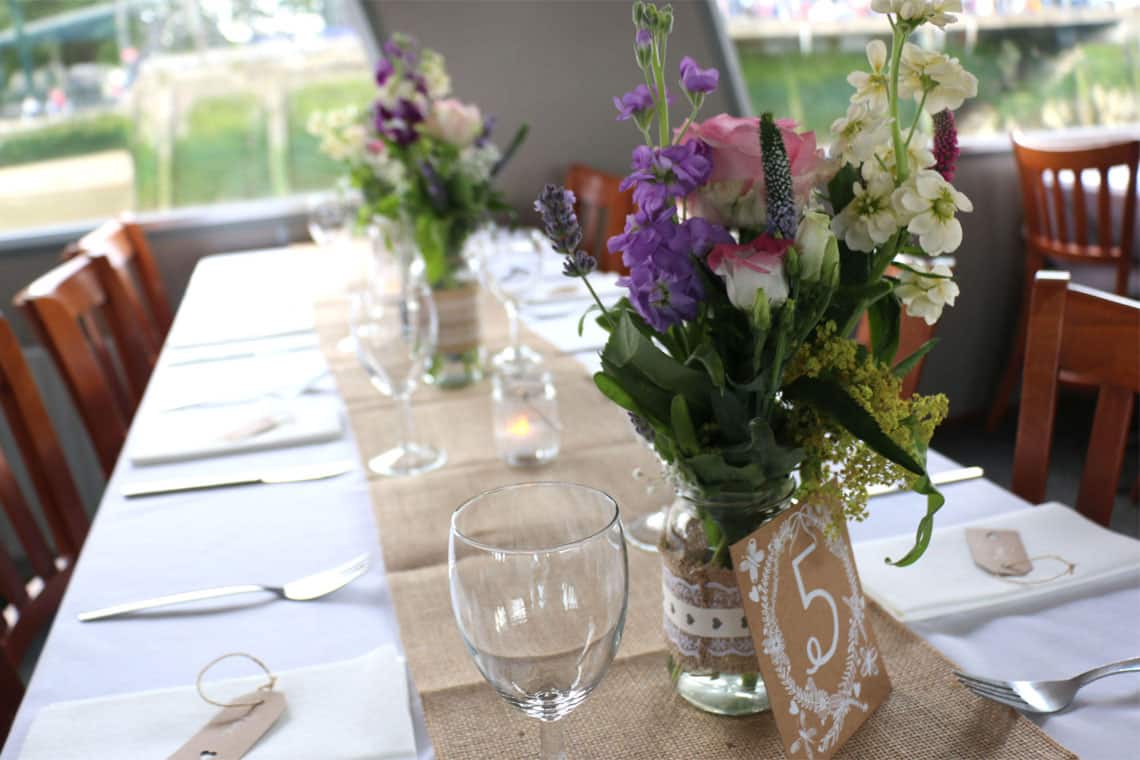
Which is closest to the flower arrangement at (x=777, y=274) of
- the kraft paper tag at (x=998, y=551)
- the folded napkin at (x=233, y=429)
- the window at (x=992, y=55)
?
the kraft paper tag at (x=998, y=551)

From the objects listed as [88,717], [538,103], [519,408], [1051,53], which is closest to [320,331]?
[519,408]

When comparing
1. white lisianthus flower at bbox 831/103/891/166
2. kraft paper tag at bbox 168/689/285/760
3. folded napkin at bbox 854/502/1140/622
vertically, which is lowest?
folded napkin at bbox 854/502/1140/622

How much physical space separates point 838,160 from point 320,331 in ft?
4.80

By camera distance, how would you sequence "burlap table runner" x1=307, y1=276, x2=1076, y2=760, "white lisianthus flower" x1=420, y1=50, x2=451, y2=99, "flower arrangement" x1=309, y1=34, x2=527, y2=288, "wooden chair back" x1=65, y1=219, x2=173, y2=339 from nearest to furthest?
1. "burlap table runner" x1=307, y1=276, x2=1076, y2=760
2. "flower arrangement" x1=309, y1=34, x2=527, y2=288
3. "white lisianthus flower" x1=420, y1=50, x2=451, y2=99
4. "wooden chair back" x1=65, y1=219, x2=173, y2=339

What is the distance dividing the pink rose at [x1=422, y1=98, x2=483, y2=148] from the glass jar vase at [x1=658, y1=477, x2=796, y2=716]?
1122 millimetres

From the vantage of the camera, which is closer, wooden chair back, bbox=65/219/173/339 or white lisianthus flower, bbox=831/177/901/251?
white lisianthus flower, bbox=831/177/901/251

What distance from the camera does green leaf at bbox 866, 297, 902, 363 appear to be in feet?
2.47

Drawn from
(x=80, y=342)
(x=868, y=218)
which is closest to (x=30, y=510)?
(x=80, y=342)

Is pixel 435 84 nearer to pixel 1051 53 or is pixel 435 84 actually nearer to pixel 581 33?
pixel 581 33

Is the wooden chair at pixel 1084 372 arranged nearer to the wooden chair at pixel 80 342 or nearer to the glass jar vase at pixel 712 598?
the glass jar vase at pixel 712 598

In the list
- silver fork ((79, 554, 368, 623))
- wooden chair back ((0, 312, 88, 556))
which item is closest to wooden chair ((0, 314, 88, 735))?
wooden chair back ((0, 312, 88, 556))

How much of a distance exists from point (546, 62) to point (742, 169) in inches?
118

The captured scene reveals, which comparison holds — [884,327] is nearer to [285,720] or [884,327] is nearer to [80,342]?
[285,720]

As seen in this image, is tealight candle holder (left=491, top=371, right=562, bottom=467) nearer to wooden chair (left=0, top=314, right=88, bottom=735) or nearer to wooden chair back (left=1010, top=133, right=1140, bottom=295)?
wooden chair (left=0, top=314, right=88, bottom=735)
